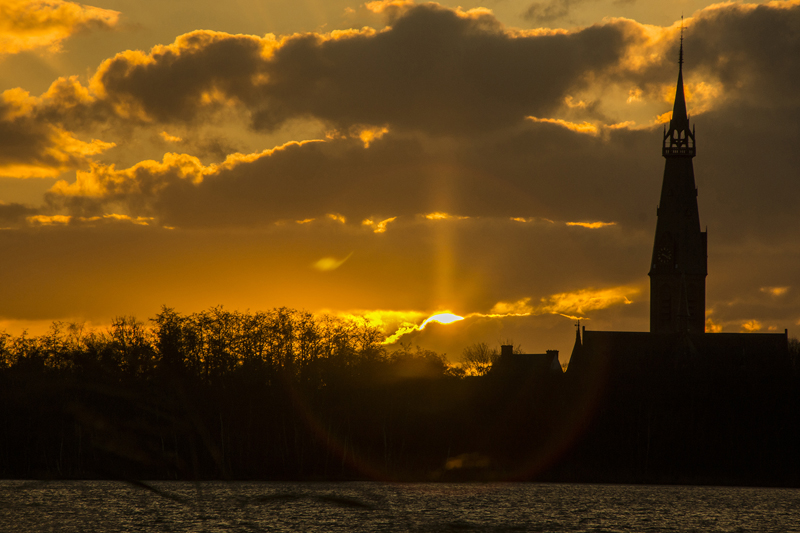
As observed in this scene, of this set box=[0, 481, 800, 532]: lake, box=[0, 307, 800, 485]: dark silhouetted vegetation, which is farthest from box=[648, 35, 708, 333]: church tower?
box=[0, 481, 800, 532]: lake

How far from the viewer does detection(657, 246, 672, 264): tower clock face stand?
440 feet

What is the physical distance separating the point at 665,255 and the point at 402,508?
86607mm

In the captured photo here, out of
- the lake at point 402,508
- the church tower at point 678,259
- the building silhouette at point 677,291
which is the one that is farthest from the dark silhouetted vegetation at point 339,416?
the church tower at point 678,259

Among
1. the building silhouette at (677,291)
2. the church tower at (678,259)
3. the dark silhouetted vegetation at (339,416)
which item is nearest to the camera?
the dark silhouetted vegetation at (339,416)

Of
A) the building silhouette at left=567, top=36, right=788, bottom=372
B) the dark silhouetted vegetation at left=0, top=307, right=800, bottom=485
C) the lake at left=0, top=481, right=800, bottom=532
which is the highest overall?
the building silhouette at left=567, top=36, right=788, bottom=372

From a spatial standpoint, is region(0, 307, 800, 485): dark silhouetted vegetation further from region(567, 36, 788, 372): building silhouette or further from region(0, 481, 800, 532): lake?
region(567, 36, 788, 372): building silhouette

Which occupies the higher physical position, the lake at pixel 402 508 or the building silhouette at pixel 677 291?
the building silhouette at pixel 677 291

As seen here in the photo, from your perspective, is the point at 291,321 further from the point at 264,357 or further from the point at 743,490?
the point at 743,490

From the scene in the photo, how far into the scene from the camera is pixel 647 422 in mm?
79562

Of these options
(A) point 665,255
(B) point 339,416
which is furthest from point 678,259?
(B) point 339,416

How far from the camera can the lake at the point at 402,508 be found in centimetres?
5178

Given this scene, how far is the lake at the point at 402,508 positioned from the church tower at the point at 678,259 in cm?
5801

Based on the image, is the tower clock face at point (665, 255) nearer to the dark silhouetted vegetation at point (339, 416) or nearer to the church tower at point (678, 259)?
the church tower at point (678, 259)

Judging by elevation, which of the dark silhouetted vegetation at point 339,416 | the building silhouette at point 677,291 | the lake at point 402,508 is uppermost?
the building silhouette at point 677,291
